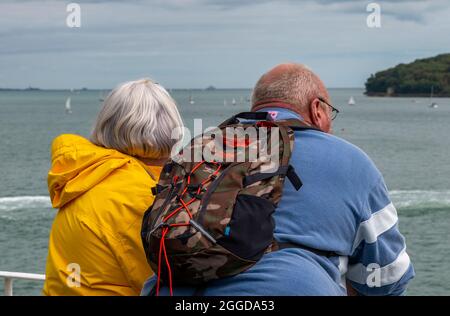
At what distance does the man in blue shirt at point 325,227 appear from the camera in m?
2.23

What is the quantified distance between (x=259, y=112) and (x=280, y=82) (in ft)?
0.57

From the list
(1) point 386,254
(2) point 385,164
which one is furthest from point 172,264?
(2) point 385,164

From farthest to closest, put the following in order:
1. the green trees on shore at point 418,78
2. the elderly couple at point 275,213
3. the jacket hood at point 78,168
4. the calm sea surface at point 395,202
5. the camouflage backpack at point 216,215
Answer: the green trees on shore at point 418,78
the calm sea surface at point 395,202
the jacket hood at point 78,168
the elderly couple at point 275,213
the camouflage backpack at point 216,215

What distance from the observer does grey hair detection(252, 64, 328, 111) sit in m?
2.75

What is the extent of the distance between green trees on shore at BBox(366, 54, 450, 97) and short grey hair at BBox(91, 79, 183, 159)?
519 ft

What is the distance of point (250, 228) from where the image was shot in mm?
2217

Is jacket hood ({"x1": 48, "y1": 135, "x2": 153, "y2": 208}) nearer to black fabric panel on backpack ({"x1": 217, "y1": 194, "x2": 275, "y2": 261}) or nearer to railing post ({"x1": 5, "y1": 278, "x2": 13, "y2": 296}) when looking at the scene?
black fabric panel on backpack ({"x1": 217, "y1": 194, "x2": 275, "y2": 261})

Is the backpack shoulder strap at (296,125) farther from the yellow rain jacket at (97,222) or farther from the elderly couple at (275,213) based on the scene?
the yellow rain jacket at (97,222)

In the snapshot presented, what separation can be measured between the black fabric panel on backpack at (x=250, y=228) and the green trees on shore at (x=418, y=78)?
159 metres

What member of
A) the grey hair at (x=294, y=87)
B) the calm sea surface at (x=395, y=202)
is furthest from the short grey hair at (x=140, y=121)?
the calm sea surface at (x=395, y=202)

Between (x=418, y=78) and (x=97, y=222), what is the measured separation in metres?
164

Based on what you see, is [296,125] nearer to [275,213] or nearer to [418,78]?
[275,213]

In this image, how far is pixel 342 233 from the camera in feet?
8.02
